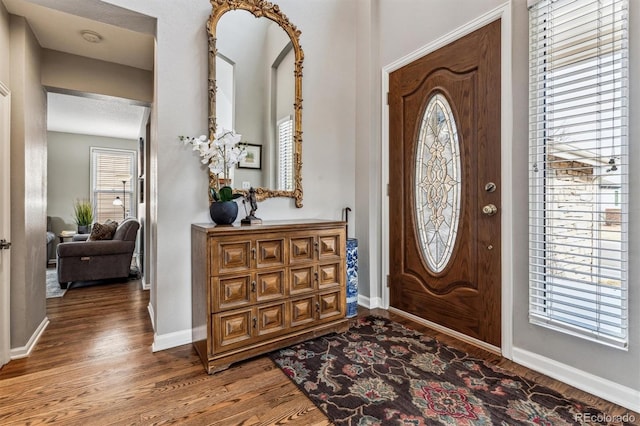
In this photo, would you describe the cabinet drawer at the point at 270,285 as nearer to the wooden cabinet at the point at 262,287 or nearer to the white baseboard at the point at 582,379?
the wooden cabinet at the point at 262,287

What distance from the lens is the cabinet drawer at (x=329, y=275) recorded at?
7.79ft

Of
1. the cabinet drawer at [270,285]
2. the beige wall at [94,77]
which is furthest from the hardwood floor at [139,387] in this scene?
the beige wall at [94,77]

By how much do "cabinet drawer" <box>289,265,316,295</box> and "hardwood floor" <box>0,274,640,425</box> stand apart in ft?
1.64

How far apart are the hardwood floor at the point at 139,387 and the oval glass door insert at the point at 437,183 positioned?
694 millimetres

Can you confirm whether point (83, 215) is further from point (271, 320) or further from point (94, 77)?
point (271, 320)

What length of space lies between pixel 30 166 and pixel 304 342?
7.90 feet

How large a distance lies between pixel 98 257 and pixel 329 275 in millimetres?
3477

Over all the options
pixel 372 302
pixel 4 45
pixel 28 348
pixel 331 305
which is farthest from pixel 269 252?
pixel 4 45

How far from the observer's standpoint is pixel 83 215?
20.4 ft

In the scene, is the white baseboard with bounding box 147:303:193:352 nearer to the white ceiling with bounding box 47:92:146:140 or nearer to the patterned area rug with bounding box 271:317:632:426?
the patterned area rug with bounding box 271:317:632:426

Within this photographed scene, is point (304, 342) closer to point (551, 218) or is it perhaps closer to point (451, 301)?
point (451, 301)

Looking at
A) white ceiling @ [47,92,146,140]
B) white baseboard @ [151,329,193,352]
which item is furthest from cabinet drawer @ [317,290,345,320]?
white ceiling @ [47,92,146,140]

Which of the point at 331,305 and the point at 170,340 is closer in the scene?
the point at 170,340

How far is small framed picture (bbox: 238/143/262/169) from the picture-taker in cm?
262
